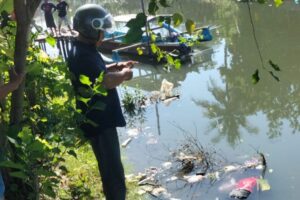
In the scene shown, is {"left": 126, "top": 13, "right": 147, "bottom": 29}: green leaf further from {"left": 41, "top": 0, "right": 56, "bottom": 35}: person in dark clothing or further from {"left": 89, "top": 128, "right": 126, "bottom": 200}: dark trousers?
{"left": 41, "top": 0, "right": 56, "bottom": 35}: person in dark clothing

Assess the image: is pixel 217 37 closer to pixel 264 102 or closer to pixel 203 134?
pixel 264 102

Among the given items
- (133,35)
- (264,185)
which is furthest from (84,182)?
(133,35)

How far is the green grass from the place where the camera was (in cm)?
385

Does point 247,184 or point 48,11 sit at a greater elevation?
point 48,11

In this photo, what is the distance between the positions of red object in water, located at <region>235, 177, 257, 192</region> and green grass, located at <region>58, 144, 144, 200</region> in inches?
43.1

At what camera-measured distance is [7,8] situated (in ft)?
6.41

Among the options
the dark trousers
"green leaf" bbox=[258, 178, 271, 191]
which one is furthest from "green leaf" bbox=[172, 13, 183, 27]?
"green leaf" bbox=[258, 178, 271, 191]

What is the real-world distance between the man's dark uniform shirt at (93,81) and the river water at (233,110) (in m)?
2.17

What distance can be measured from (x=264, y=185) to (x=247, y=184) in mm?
188

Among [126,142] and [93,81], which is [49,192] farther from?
[126,142]

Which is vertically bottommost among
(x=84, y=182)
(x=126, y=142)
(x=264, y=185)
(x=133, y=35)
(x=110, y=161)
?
(x=264, y=185)

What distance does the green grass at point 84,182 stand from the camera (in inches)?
151

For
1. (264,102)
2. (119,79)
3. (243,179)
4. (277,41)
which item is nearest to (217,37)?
(277,41)

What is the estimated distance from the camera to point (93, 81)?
9.05 ft
